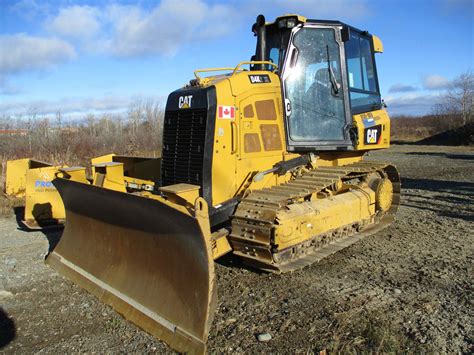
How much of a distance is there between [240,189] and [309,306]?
1688mm

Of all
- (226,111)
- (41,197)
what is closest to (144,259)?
(226,111)

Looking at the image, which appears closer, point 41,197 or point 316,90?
point 316,90

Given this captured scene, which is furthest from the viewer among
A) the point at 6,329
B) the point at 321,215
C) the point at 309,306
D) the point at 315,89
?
the point at 315,89

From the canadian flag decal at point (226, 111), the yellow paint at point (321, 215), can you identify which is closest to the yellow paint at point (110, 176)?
the canadian flag decal at point (226, 111)

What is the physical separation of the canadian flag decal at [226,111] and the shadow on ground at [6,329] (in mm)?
3045

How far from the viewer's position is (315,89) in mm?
5863

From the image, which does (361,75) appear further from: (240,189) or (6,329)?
(6,329)

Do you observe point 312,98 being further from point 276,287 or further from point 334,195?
point 276,287

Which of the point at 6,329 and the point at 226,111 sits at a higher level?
the point at 226,111

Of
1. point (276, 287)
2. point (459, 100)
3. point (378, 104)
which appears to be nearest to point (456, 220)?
point (378, 104)

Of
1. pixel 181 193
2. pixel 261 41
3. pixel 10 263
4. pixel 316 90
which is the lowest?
pixel 10 263

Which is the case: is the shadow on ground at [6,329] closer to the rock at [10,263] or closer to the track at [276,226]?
the rock at [10,263]

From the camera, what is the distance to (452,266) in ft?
17.2

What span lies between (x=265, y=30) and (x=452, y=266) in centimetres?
397
